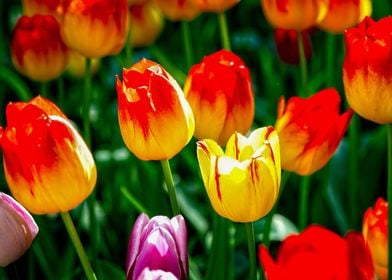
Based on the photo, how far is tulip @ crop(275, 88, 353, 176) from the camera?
117cm

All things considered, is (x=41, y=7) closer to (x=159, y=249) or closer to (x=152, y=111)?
(x=152, y=111)

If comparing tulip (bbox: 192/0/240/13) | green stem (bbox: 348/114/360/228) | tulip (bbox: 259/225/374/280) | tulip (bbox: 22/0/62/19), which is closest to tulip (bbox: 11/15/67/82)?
tulip (bbox: 22/0/62/19)

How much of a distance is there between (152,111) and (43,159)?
125 mm

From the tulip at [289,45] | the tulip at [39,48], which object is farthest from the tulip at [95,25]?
the tulip at [289,45]

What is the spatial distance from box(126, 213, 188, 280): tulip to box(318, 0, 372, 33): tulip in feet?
1.94

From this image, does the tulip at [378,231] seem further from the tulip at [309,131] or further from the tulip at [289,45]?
the tulip at [289,45]

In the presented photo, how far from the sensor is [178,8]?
5.20 ft

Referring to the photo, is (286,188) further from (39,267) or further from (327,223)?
(39,267)

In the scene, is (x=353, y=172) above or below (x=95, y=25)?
below

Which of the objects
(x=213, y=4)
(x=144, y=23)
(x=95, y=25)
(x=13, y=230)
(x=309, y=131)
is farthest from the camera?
(x=144, y=23)

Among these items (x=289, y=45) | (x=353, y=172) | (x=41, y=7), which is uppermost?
(x=41, y=7)

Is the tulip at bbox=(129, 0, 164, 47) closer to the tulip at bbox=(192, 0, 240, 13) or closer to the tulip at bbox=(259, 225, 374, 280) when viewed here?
the tulip at bbox=(192, 0, 240, 13)

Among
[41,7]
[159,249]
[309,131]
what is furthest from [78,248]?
[41,7]

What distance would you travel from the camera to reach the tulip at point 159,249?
904 millimetres
